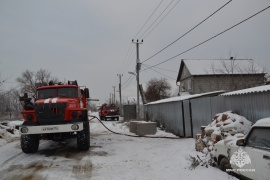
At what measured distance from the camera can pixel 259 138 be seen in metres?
5.39

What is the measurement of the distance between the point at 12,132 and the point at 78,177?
1342cm

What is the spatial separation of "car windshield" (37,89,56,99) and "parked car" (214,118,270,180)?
7699mm

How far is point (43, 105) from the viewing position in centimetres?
1020

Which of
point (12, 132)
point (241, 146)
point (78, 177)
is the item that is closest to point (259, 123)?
point (241, 146)

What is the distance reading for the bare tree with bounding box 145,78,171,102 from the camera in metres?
52.9

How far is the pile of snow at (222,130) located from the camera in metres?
8.09

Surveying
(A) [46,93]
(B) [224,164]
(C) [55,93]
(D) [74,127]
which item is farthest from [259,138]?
(A) [46,93]

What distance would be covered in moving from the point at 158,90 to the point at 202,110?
135 ft

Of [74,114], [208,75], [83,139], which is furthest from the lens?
[208,75]

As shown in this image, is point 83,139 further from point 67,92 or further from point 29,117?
point 67,92

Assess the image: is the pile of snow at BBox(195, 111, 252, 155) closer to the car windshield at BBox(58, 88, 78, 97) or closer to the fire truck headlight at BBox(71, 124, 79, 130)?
the fire truck headlight at BBox(71, 124, 79, 130)

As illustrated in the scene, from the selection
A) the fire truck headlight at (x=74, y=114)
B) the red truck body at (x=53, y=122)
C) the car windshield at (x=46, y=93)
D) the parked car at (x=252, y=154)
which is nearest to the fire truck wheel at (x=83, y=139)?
the red truck body at (x=53, y=122)

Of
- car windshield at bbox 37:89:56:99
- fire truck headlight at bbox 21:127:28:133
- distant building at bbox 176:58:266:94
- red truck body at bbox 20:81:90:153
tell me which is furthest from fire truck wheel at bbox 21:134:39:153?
distant building at bbox 176:58:266:94

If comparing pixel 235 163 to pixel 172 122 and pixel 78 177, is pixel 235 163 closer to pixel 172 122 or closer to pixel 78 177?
pixel 78 177
